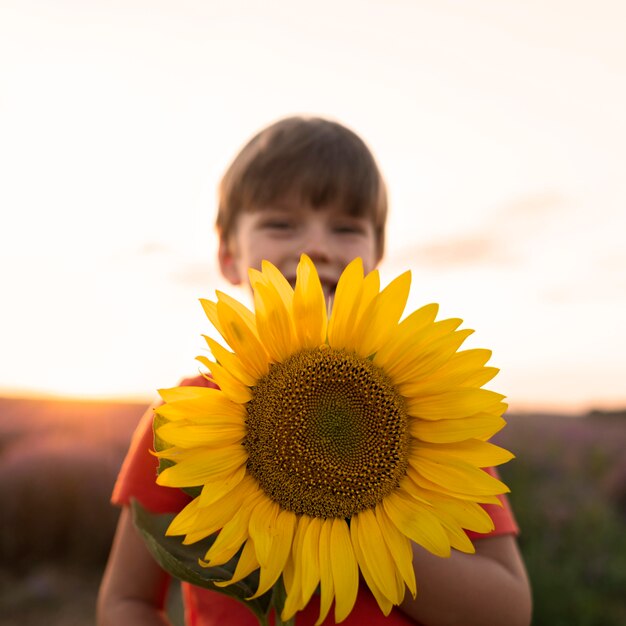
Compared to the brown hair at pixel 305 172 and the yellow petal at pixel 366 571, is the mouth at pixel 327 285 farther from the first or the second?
the yellow petal at pixel 366 571

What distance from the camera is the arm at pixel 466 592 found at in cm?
143

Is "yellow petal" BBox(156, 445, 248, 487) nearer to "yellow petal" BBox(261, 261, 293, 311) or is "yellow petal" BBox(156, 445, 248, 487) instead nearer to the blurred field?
"yellow petal" BBox(261, 261, 293, 311)

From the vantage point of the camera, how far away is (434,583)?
1430mm

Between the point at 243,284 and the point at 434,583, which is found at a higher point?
the point at 243,284

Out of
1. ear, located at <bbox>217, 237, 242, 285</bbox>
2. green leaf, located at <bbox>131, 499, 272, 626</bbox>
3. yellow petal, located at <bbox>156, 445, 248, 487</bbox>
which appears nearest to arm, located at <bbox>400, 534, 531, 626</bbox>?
green leaf, located at <bbox>131, 499, 272, 626</bbox>

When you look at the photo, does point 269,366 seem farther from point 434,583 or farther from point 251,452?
point 434,583

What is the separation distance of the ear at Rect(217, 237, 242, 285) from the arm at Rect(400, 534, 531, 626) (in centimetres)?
111

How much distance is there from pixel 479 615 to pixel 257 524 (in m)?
0.69

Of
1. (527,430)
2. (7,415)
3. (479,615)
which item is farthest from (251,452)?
(527,430)

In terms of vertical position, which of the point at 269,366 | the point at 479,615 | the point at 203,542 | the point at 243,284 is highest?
the point at 243,284

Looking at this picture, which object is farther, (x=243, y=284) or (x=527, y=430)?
(x=527, y=430)

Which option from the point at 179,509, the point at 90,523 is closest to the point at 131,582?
the point at 179,509

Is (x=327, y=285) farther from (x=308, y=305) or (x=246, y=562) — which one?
(x=246, y=562)

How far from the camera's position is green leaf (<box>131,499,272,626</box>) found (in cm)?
105
